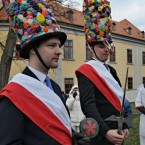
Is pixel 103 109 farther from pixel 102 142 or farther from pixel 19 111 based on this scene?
pixel 19 111

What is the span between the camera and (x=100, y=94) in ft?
7.75

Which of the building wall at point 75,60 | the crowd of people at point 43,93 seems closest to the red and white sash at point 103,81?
the crowd of people at point 43,93

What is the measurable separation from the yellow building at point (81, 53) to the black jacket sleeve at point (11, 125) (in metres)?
11.4

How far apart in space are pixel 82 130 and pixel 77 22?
18827 millimetres

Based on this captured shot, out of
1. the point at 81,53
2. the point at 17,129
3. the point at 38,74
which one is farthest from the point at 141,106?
the point at 81,53

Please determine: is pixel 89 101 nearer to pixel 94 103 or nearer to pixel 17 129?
pixel 94 103

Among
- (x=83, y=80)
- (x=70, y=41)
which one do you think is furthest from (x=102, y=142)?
(x=70, y=41)

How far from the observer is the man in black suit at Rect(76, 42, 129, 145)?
2.19m

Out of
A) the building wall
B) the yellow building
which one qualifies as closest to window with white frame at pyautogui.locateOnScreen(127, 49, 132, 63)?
the yellow building

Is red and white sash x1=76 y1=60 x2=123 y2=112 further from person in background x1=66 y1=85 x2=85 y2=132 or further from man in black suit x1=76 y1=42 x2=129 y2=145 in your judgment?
person in background x1=66 y1=85 x2=85 y2=132

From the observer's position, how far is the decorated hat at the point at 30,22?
67.6 inches

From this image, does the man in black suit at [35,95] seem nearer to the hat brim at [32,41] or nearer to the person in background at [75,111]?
the hat brim at [32,41]

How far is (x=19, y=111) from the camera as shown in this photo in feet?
4.61

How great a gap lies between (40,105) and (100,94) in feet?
3.22
